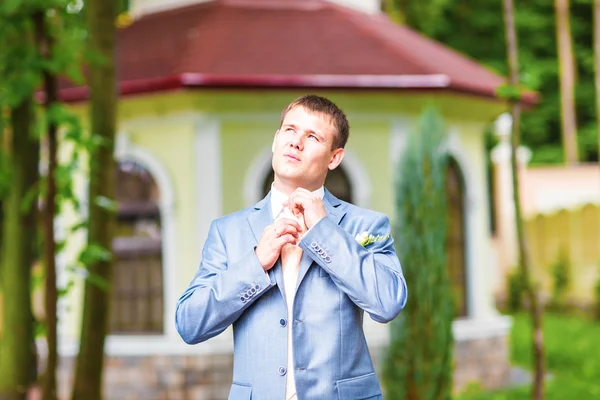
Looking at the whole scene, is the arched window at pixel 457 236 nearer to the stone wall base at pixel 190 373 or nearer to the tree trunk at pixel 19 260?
the stone wall base at pixel 190 373

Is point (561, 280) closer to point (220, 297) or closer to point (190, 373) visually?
point (190, 373)

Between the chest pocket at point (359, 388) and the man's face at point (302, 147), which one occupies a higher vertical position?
the man's face at point (302, 147)

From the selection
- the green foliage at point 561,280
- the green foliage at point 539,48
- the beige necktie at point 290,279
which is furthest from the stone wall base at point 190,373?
the green foliage at point 539,48

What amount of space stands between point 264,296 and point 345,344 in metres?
0.27

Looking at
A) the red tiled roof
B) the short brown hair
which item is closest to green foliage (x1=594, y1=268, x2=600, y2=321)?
the red tiled roof

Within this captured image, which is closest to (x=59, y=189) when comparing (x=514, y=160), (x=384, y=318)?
(x=384, y=318)

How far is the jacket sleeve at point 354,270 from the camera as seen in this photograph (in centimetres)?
236

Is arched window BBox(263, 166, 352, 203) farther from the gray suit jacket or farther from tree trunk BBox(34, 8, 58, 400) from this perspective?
the gray suit jacket

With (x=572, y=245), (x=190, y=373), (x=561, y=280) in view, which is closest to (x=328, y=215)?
(x=190, y=373)

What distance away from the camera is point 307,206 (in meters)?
2.43

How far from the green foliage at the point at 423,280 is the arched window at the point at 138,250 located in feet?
11.7

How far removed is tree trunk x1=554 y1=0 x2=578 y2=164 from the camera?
25078mm

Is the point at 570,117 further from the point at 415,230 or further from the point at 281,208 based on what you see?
the point at 281,208

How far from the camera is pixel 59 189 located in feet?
17.7
